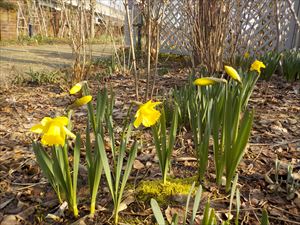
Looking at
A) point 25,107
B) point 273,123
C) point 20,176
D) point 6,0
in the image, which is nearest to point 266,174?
point 273,123

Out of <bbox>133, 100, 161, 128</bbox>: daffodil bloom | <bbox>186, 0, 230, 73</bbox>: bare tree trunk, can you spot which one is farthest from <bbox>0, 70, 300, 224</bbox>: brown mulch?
<bbox>186, 0, 230, 73</bbox>: bare tree trunk

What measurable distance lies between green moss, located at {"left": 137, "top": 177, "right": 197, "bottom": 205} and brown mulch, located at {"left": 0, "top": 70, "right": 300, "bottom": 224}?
5cm

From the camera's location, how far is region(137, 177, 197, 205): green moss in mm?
1167

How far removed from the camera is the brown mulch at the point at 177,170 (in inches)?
43.3

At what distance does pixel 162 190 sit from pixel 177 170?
0.21 meters

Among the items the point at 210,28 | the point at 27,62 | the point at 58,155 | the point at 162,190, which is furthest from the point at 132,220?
the point at 27,62

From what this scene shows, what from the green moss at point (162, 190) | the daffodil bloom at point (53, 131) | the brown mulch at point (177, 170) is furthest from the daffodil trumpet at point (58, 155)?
the green moss at point (162, 190)

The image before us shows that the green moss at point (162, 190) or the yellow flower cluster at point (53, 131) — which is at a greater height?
the yellow flower cluster at point (53, 131)

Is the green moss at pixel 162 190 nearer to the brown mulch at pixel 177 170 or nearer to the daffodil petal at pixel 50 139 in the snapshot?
the brown mulch at pixel 177 170

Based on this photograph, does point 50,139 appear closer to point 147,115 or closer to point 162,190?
point 147,115

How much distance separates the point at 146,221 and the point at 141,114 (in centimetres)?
39

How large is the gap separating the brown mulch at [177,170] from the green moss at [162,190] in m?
0.05

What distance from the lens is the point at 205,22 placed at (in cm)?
322

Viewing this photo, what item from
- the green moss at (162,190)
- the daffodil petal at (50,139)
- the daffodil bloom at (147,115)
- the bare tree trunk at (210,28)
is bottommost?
the green moss at (162,190)
